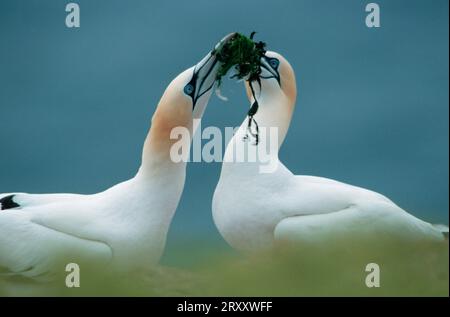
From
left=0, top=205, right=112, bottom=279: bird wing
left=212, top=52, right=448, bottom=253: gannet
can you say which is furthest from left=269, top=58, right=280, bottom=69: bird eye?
left=0, top=205, right=112, bottom=279: bird wing

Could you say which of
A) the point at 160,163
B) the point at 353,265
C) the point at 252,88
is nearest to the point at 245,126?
the point at 252,88

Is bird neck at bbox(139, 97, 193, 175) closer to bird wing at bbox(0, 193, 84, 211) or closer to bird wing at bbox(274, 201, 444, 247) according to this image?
bird wing at bbox(0, 193, 84, 211)

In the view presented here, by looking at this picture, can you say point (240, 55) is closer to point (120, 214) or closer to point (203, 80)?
point (203, 80)

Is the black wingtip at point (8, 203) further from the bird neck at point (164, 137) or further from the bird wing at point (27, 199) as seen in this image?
the bird neck at point (164, 137)

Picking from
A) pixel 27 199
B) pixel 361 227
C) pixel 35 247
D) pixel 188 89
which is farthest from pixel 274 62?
pixel 35 247

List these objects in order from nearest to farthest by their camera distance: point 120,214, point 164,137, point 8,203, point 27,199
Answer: point 120,214 < point 164,137 < point 8,203 < point 27,199

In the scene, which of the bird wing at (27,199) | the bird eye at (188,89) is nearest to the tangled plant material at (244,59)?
the bird eye at (188,89)
